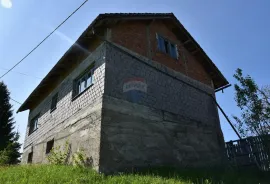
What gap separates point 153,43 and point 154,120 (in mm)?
4182

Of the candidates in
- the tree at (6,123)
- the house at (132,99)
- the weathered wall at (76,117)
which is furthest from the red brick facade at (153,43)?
the tree at (6,123)

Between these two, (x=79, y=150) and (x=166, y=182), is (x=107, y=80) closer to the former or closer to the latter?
(x=79, y=150)

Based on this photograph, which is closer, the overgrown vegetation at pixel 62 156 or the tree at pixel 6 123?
the overgrown vegetation at pixel 62 156

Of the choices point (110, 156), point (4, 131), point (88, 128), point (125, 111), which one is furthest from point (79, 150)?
point (4, 131)

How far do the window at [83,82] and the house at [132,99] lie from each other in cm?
5

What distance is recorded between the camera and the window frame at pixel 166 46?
1218cm

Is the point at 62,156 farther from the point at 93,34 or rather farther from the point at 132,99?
the point at 93,34

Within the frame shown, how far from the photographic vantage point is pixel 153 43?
11656mm

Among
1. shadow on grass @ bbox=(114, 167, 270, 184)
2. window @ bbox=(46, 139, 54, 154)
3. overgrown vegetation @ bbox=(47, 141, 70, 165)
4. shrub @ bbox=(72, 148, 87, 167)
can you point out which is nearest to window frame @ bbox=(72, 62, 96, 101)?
overgrown vegetation @ bbox=(47, 141, 70, 165)

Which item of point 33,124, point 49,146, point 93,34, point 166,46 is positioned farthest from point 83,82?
point 33,124

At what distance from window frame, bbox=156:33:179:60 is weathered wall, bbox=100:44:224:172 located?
47.7 inches

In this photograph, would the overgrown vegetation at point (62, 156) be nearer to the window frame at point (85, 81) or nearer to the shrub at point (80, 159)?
the shrub at point (80, 159)

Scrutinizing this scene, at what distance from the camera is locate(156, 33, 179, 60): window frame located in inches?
479

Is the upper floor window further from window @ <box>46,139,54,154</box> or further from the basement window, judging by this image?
window @ <box>46,139,54,154</box>
